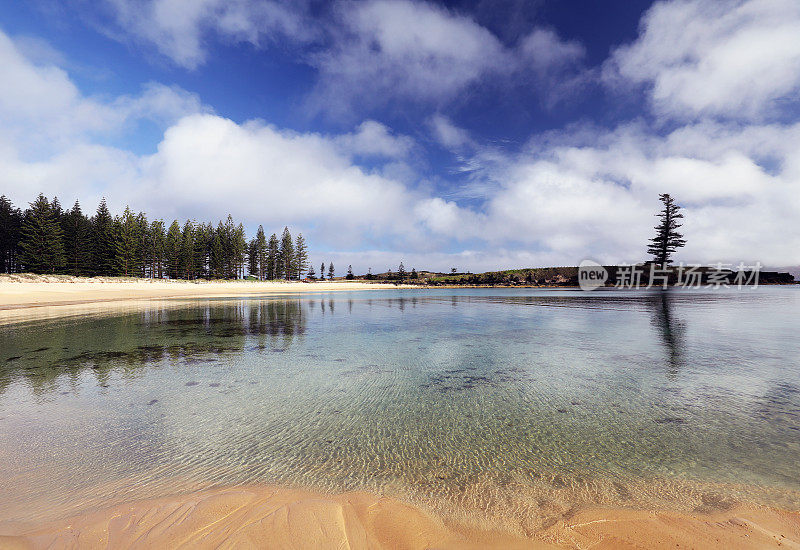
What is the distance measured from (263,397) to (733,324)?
23.1m

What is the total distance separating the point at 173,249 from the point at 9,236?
2922 centimetres

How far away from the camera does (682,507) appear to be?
3.06 meters

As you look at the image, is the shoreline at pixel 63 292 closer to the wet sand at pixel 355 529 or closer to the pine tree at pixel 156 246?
the pine tree at pixel 156 246

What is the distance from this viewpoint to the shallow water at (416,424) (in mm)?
3443

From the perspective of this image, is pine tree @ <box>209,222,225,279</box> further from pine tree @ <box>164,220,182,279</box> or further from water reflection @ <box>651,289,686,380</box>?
water reflection @ <box>651,289,686,380</box>

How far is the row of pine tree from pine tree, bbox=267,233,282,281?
11132 millimetres

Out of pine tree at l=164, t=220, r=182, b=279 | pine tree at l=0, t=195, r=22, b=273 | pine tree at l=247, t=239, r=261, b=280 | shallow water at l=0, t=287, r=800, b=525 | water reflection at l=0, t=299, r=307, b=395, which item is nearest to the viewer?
shallow water at l=0, t=287, r=800, b=525

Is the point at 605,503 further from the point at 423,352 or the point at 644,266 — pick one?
the point at 644,266

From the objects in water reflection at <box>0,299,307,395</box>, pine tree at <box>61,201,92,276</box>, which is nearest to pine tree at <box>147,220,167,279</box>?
pine tree at <box>61,201,92,276</box>

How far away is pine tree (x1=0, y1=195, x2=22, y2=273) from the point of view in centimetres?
6450

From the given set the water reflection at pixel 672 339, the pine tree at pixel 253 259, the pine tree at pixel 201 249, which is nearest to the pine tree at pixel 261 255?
the pine tree at pixel 253 259

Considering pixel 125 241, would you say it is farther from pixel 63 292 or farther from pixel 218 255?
pixel 63 292

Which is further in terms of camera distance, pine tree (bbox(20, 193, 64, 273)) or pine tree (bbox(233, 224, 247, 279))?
pine tree (bbox(233, 224, 247, 279))

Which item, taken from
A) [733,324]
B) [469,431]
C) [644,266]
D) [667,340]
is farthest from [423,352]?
[644,266]
